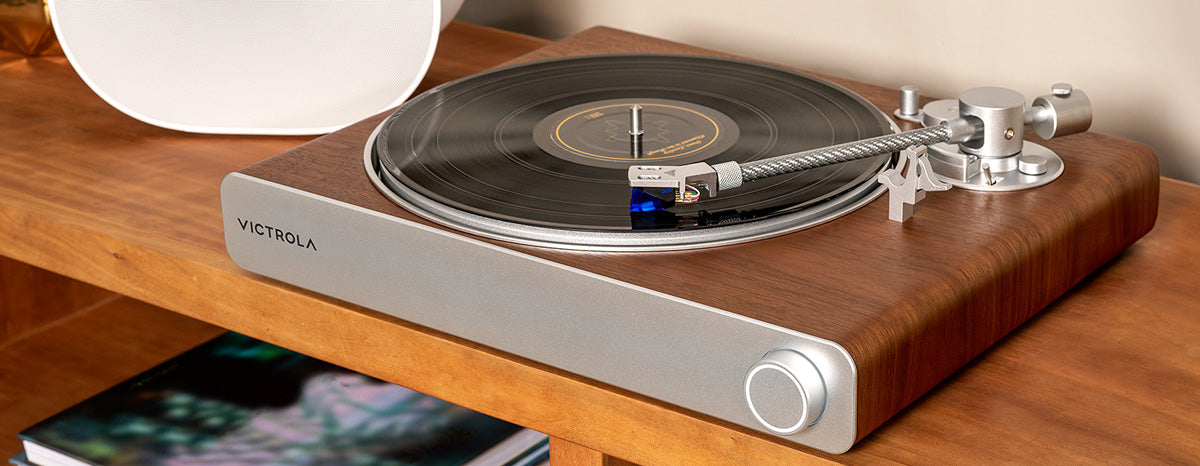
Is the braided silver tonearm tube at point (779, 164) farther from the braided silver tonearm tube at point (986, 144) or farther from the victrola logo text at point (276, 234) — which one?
the victrola logo text at point (276, 234)

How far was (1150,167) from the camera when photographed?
0.76 meters

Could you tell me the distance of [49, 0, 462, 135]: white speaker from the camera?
94 centimetres

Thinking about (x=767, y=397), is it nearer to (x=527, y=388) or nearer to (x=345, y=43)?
(x=527, y=388)

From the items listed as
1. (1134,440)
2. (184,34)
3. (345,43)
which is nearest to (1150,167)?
(1134,440)

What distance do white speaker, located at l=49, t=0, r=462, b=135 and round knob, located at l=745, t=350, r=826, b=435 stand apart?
488 millimetres

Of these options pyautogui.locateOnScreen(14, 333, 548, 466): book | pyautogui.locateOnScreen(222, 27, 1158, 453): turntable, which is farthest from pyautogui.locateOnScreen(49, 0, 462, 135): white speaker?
pyautogui.locateOnScreen(14, 333, 548, 466): book

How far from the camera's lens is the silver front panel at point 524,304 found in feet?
1.82

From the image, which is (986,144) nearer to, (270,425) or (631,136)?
(631,136)

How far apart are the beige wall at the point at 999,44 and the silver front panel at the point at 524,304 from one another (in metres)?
0.56

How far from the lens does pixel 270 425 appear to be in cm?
99

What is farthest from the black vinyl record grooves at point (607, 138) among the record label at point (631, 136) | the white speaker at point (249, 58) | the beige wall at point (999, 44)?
the beige wall at point (999, 44)

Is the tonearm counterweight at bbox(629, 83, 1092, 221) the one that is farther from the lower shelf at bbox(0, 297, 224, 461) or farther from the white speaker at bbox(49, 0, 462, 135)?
the lower shelf at bbox(0, 297, 224, 461)

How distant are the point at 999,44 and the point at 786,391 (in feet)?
1.92

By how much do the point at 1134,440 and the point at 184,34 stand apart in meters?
0.74
